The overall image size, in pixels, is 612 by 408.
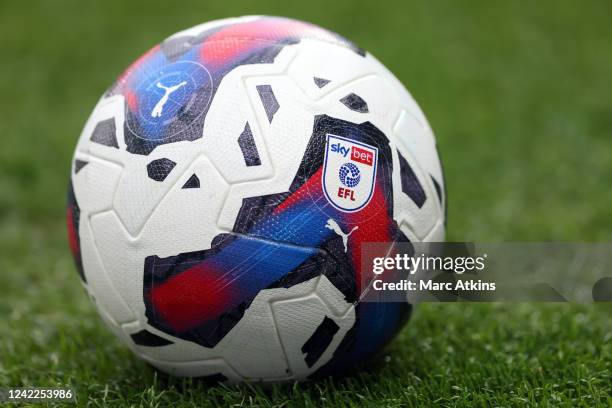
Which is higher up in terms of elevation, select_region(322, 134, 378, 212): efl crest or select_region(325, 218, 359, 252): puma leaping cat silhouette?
select_region(322, 134, 378, 212): efl crest

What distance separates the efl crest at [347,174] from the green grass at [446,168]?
2.35ft

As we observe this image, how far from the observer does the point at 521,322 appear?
374 centimetres

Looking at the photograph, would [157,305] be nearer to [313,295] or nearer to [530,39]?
[313,295]

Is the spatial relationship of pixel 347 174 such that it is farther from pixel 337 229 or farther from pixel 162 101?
pixel 162 101

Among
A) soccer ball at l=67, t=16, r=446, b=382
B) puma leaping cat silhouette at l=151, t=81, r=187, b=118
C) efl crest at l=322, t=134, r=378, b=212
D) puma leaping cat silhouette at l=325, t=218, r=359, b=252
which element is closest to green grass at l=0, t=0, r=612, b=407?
soccer ball at l=67, t=16, r=446, b=382

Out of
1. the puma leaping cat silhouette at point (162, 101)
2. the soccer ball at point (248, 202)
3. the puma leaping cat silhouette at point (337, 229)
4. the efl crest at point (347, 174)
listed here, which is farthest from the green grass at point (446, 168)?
the puma leaping cat silhouette at point (162, 101)

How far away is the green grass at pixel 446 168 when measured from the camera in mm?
3002

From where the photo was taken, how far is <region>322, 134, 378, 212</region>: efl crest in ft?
8.57

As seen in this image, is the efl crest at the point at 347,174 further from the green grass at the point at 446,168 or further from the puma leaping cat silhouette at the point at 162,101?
the green grass at the point at 446,168

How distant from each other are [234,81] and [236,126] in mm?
181

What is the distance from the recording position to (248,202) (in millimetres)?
2566

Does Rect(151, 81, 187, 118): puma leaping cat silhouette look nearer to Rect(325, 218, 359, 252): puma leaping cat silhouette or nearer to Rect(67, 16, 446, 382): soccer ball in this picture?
Rect(67, 16, 446, 382): soccer ball

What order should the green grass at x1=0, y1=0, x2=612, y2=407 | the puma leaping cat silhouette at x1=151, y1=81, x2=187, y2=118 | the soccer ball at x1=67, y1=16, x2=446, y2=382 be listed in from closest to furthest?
the soccer ball at x1=67, y1=16, x2=446, y2=382 → the puma leaping cat silhouette at x1=151, y1=81, x2=187, y2=118 → the green grass at x1=0, y1=0, x2=612, y2=407

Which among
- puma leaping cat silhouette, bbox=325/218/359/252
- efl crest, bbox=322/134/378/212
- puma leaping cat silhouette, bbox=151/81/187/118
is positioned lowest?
puma leaping cat silhouette, bbox=325/218/359/252
